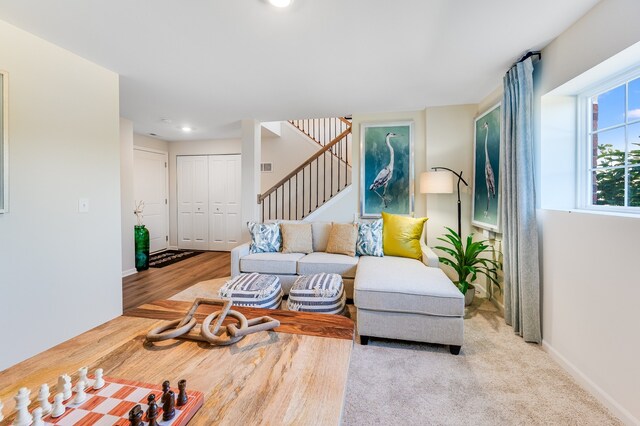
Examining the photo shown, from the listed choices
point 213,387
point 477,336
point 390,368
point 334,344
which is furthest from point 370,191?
point 213,387

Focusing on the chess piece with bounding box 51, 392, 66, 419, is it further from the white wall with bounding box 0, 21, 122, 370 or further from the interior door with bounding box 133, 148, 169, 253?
the interior door with bounding box 133, 148, 169, 253

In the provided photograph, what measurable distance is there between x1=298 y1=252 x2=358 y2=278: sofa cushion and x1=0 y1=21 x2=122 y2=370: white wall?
5.88 ft

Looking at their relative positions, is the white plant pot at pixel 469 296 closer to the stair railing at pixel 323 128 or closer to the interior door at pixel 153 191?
the stair railing at pixel 323 128

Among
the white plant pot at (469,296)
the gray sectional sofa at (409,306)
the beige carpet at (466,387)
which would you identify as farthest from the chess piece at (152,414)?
the white plant pot at (469,296)

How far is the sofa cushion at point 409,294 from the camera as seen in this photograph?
2.13 meters

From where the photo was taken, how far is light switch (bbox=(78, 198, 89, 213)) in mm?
2422

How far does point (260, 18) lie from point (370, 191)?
258 centimetres

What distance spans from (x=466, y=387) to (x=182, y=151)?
6.11 m

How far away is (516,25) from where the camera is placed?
1.91 meters

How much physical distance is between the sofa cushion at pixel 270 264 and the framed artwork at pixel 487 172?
2085mm

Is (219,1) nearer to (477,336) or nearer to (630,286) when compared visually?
(630,286)

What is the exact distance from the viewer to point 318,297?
2.49m

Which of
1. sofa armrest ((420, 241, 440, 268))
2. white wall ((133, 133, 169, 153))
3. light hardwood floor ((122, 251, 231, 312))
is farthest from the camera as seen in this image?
white wall ((133, 133, 169, 153))

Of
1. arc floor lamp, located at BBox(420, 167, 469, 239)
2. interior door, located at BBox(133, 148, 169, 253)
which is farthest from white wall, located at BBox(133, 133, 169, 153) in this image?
arc floor lamp, located at BBox(420, 167, 469, 239)
